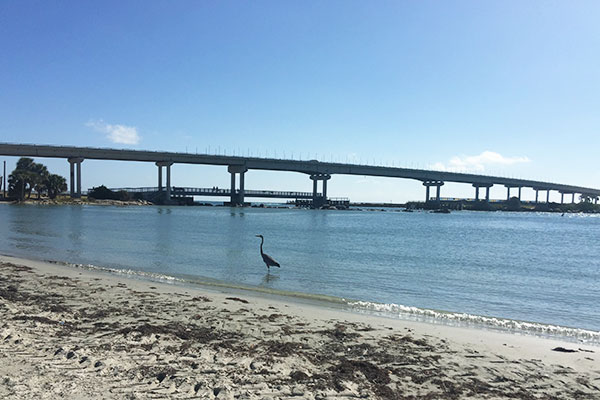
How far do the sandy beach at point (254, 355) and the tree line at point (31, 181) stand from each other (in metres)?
95.6

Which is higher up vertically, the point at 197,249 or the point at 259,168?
the point at 259,168

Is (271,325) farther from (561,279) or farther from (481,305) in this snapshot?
(561,279)

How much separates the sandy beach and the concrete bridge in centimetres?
9512

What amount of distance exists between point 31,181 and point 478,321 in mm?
102895

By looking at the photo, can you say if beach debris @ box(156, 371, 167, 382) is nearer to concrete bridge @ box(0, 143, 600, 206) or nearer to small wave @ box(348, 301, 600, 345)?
small wave @ box(348, 301, 600, 345)

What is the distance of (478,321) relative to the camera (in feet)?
31.3

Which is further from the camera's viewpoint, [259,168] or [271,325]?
[259,168]

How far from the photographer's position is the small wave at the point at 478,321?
8.74 meters

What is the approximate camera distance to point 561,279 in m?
16.8

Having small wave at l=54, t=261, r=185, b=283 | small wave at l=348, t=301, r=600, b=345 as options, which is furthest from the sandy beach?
small wave at l=54, t=261, r=185, b=283

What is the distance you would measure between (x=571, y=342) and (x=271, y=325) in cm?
562

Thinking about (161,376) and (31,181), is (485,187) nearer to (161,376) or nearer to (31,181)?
(31,181)

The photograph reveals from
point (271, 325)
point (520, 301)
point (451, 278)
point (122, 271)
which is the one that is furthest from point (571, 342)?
point (122, 271)

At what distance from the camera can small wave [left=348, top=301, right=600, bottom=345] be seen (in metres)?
8.74
